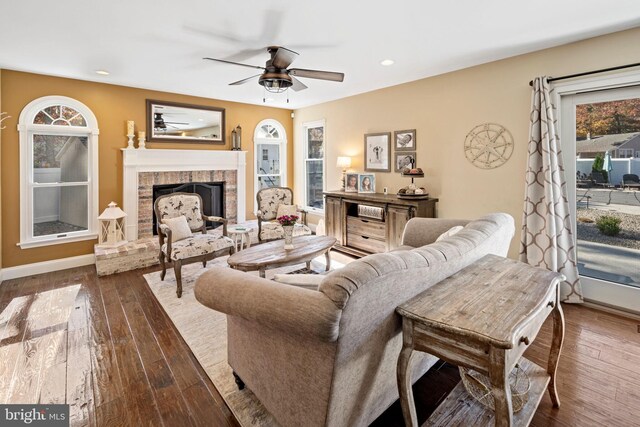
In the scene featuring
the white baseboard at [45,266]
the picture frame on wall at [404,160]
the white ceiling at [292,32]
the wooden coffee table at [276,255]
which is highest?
the white ceiling at [292,32]

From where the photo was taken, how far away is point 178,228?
4008mm

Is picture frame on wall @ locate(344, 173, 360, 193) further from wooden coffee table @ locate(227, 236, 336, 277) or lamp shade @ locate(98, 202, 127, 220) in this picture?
lamp shade @ locate(98, 202, 127, 220)

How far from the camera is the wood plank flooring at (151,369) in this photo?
6.22 ft

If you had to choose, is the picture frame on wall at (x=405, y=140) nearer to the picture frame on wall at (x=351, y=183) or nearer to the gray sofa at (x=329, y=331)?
the picture frame on wall at (x=351, y=183)

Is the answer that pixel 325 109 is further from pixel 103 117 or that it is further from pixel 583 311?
pixel 583 311

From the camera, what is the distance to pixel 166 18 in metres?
2.75

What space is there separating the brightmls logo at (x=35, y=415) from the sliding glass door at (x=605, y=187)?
14.8 ft

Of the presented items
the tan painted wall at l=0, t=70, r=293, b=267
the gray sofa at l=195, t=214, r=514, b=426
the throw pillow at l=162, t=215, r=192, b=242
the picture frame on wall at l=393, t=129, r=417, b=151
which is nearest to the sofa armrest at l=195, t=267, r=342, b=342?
the gray sofa at l=195, t=214, r=514, b=426

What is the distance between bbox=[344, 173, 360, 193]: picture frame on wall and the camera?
5543 mm

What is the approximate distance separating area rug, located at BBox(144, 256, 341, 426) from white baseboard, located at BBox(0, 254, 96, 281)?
124cm

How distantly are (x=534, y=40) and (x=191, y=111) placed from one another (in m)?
4.96

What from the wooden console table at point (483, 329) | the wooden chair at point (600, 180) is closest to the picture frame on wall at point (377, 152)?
the wooden chair at point (600, 180)

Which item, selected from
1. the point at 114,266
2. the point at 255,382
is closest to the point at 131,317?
the point at 114,266

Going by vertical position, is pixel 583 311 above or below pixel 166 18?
below
